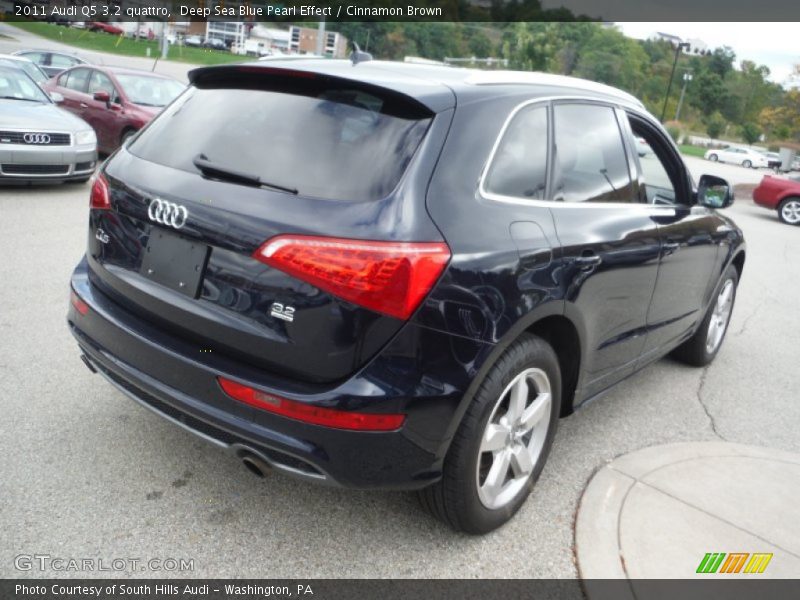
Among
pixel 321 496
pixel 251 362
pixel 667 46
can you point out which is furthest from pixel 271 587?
pixel 667 46

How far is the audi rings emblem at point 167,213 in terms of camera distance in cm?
246

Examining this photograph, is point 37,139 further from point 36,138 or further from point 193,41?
point 193,41

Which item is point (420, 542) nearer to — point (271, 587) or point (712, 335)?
point (271, 587)

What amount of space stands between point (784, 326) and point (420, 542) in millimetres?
5366

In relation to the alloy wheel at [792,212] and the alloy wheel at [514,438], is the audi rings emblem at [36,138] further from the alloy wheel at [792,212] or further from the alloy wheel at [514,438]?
the alloy wheel at [792,212]

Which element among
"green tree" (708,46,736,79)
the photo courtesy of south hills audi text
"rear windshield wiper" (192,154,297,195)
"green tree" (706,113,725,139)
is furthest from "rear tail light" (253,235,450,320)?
"green tree" (708,46,736,79)

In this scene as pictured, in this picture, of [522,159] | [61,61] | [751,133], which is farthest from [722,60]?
[522,159]

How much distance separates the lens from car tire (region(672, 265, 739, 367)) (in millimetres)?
4965

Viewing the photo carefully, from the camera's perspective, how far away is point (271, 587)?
2.46 m

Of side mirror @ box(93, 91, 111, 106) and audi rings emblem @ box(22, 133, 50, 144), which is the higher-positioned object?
side mirror @ box(93, 91, 111, 106)

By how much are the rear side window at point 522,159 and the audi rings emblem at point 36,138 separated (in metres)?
7.38

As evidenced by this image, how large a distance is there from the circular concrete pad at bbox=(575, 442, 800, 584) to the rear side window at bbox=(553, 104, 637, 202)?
1365mm

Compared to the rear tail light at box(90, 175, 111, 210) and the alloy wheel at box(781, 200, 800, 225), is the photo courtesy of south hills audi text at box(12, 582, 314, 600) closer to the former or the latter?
the rear tail light at box(90, 175, 111, 210)

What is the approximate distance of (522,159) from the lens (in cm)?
282
